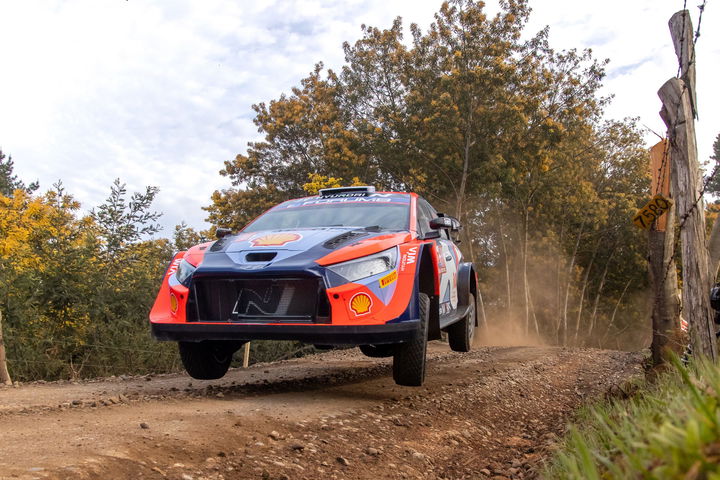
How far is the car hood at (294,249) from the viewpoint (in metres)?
4.36

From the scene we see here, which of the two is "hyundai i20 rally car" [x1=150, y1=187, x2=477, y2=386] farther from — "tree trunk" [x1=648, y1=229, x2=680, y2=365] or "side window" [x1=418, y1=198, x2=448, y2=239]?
"tree trunk" [x1=648, y1=229, x2=680, y2=365]

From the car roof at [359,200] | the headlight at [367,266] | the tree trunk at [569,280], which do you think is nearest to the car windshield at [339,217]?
the car roof at [359,200]

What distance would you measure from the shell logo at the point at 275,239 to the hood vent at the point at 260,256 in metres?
0.17

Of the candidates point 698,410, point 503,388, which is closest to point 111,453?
point 698,410

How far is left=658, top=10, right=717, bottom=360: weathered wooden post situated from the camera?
404cm

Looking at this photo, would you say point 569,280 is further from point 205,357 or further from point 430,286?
point 205,357

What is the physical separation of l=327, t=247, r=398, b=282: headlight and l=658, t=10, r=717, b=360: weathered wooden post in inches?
84.5

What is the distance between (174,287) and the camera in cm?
472

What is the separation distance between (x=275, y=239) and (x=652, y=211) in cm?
319

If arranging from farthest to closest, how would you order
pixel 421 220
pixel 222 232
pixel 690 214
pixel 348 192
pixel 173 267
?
pixel 348 192 → pixel 421 220 → pixel 222 232 → pixel 173 267 → pixel 690 214

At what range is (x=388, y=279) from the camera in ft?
14.6

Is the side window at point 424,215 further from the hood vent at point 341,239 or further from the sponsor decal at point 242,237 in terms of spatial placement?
the sponsor decal at point 242,237

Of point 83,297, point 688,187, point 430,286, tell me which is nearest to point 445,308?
point 430,286

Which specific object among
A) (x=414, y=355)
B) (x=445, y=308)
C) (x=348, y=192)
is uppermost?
(x=348, y=192)
